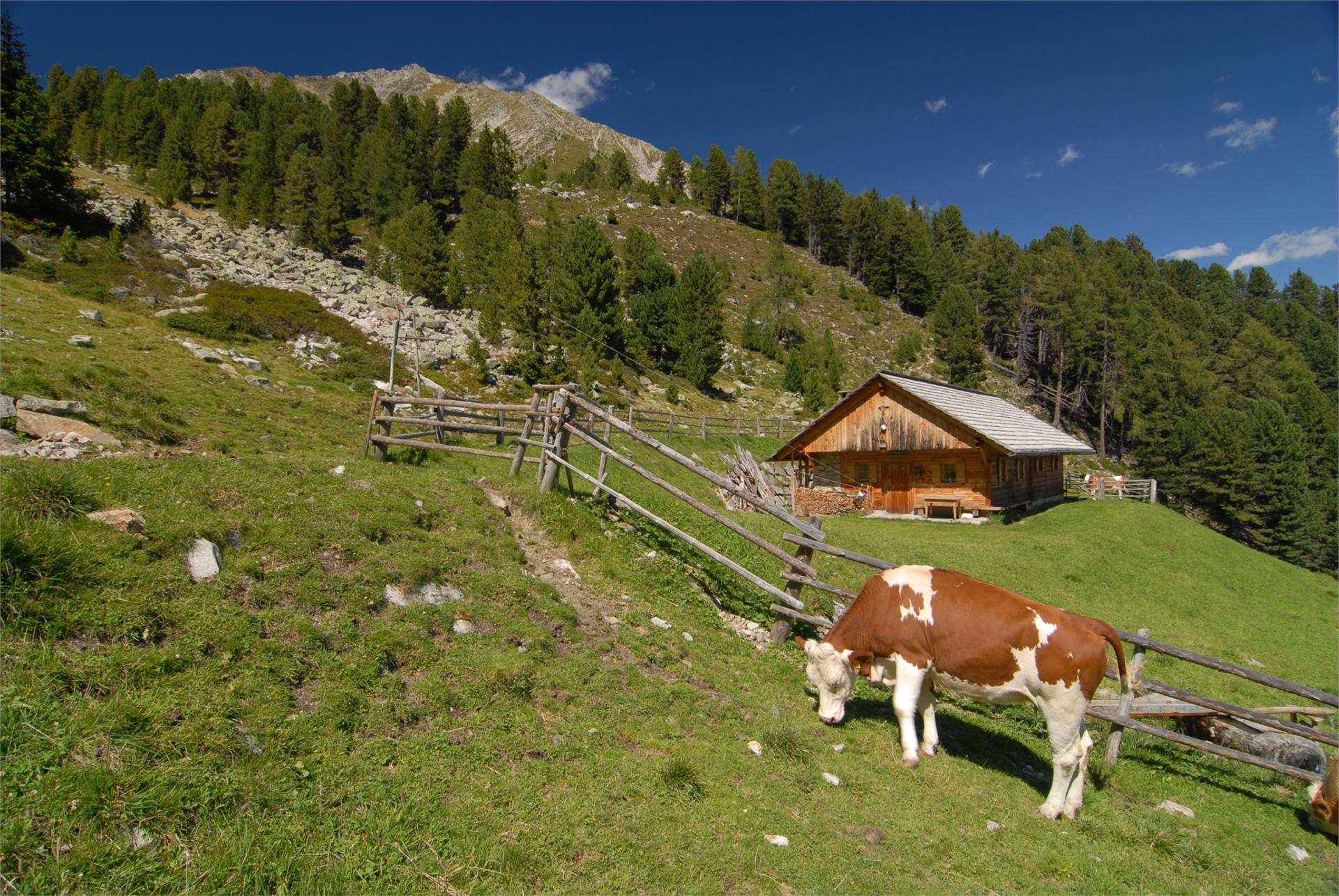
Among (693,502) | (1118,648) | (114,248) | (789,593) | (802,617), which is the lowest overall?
(802,617)

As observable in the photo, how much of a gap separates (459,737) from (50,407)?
451 inches

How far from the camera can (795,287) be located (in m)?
76.4

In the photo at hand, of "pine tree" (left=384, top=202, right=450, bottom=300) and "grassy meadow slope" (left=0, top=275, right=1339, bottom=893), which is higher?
"pine tree" (left=384, top=202, right=450, bottom=300)

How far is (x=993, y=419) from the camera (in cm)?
2797

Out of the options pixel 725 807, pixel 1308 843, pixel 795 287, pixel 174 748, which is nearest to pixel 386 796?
pixel 174 748

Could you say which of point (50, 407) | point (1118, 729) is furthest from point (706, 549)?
point (50, 407)

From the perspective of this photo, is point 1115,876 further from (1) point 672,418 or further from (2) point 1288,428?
(2) point 1288,428

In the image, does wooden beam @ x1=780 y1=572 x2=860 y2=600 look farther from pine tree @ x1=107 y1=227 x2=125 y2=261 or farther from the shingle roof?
pine tree @ x1=107 y1=227 x2=125 y2=261

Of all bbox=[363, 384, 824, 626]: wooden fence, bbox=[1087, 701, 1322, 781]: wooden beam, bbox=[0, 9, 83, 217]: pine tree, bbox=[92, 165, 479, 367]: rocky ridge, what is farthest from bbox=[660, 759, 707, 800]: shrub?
Answer: bbox=[0, 9, 83, 217]: pine tree

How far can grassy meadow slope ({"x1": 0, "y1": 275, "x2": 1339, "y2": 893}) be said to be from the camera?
3402 millimetres

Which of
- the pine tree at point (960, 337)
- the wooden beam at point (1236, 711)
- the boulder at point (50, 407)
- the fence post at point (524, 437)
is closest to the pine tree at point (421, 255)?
the boulder at point (50, 407)

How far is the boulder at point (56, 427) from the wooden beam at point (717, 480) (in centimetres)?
803

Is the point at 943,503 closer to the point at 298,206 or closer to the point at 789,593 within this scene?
the point at 789,593

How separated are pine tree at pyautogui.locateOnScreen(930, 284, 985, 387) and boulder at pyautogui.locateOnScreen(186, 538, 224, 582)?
2601 inches
